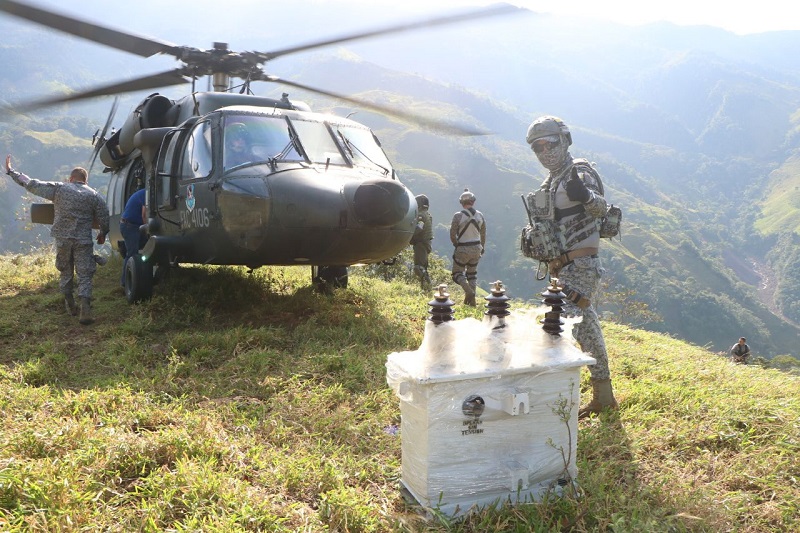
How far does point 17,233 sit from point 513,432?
10485 cm

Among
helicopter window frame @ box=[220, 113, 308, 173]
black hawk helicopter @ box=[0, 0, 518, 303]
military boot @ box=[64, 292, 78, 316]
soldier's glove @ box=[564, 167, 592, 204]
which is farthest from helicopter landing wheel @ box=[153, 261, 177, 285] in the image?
soldier's glove @ box=[564, 167, 592, 204]

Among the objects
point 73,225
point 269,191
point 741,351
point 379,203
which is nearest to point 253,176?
point 269,191

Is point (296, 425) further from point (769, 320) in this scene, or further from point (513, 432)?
point (769, 320)

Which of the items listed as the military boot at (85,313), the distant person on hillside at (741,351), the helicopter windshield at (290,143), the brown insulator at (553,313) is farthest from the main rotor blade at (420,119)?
the distant person on hillside at (741,351)

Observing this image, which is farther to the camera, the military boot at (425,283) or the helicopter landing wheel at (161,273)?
the military boot at (425,283)

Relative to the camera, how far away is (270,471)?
9.71 ft

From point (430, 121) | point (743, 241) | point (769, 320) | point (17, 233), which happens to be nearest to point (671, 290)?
point (769, 320)

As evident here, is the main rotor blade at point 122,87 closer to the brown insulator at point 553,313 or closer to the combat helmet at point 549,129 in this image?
the combat helmet at point 549,129

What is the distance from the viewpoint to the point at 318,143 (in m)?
6.02

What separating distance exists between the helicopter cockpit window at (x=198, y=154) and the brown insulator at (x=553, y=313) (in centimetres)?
390

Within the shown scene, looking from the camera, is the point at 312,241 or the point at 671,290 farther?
the point at 671,290

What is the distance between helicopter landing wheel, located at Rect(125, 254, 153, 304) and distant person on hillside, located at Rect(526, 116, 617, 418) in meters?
4.36

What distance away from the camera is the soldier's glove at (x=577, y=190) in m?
3.84

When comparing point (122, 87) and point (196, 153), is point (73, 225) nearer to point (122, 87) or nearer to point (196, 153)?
point (196, 153)
